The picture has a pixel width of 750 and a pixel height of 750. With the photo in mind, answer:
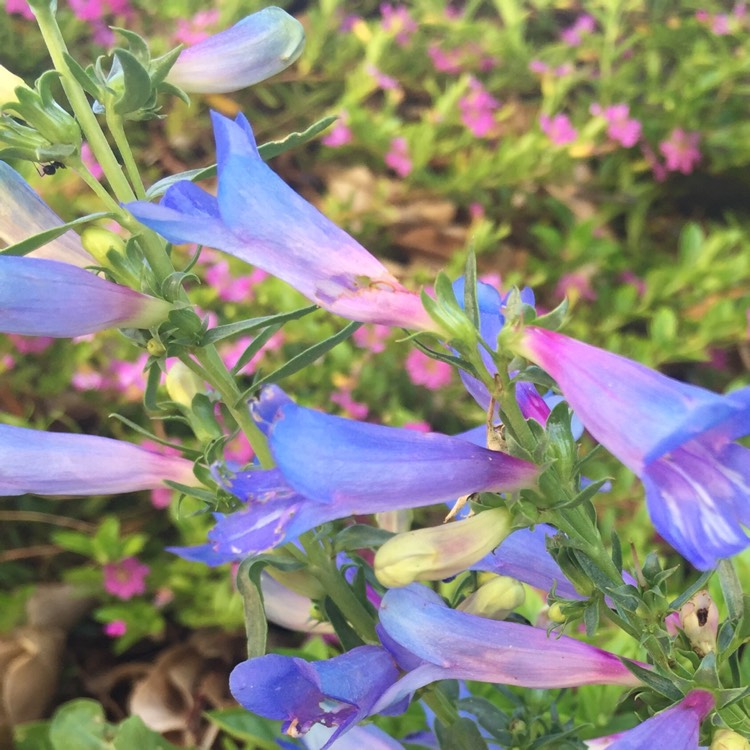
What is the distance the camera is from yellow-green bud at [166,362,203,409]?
2.01ft

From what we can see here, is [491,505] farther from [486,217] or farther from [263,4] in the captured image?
[263,4]

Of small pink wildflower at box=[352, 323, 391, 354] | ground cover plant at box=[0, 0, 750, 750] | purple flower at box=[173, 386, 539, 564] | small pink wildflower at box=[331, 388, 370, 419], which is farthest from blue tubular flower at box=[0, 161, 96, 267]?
small pink wildflower at box=[352, 323, 391, 354]

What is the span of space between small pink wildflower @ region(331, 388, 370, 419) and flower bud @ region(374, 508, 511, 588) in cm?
102

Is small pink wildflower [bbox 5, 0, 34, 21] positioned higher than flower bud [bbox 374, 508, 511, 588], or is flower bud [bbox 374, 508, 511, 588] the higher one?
small pink wildflower [bbox 5, 0, 34, 21]

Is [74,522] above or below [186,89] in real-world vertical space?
below

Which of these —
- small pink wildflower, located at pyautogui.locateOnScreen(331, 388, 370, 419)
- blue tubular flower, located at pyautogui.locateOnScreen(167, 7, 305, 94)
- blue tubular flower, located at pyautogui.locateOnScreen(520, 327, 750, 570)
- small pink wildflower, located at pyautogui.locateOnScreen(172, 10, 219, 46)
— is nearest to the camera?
blue tubular flower, located at pyautogui.locateOnScreen(520, 327, 750, 570)

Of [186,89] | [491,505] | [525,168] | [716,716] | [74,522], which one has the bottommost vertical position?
[74,522]

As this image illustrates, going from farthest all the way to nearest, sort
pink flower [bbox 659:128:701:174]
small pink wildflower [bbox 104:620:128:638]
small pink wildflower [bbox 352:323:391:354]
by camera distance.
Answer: pink flower [bbox 659:128:701:174], small pink wildflower [bbox 352:323:391:354], small pink wildflower [bbox 104:620:128:638]

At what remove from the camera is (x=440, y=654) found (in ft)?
1.60

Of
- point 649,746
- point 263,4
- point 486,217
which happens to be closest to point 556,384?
point 649,746

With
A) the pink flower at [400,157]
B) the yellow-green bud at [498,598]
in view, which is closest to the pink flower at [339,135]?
the pink flower at [400,157]

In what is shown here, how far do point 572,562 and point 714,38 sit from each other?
2.19 meters

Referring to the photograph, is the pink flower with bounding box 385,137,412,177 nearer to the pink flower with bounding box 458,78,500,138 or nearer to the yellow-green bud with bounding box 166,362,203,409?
the pink flower with bounding box 458,78,500,138

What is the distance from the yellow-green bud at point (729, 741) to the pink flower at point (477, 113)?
168cm
